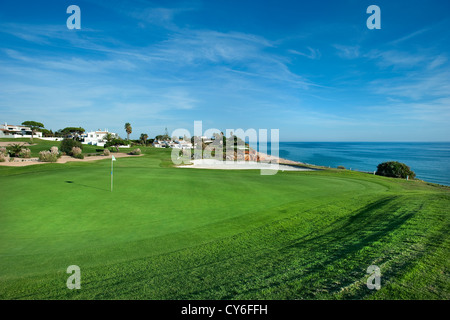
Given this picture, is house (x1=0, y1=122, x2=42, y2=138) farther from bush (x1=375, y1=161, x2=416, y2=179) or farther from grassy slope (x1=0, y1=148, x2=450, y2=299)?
bush (x1=375, y1=161, x2=416, y2=179)

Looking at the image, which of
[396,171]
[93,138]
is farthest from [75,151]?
[396,171]

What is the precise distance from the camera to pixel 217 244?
284 inches

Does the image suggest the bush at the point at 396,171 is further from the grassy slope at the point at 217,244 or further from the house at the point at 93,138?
the house at the point at 93,138

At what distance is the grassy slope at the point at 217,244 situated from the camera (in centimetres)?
449

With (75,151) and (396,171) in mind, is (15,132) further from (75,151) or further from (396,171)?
(396,171)

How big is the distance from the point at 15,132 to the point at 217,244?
121 m

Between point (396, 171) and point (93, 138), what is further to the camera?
point (93, 138)

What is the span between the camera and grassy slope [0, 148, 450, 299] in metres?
4.49

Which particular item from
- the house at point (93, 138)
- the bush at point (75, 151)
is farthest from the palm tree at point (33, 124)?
the bush at point (75, 151)

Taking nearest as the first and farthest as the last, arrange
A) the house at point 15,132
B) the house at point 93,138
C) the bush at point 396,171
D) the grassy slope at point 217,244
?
the grassy slope at point 217,244 → the bush at point 396,171 → the house at point 15,132 → the house at point 93,138

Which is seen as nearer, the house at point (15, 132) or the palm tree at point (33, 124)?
the palm tree at point (33, 124)

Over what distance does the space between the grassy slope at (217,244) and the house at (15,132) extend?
9962 centimetres

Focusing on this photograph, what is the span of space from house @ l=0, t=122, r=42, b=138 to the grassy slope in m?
99.6
